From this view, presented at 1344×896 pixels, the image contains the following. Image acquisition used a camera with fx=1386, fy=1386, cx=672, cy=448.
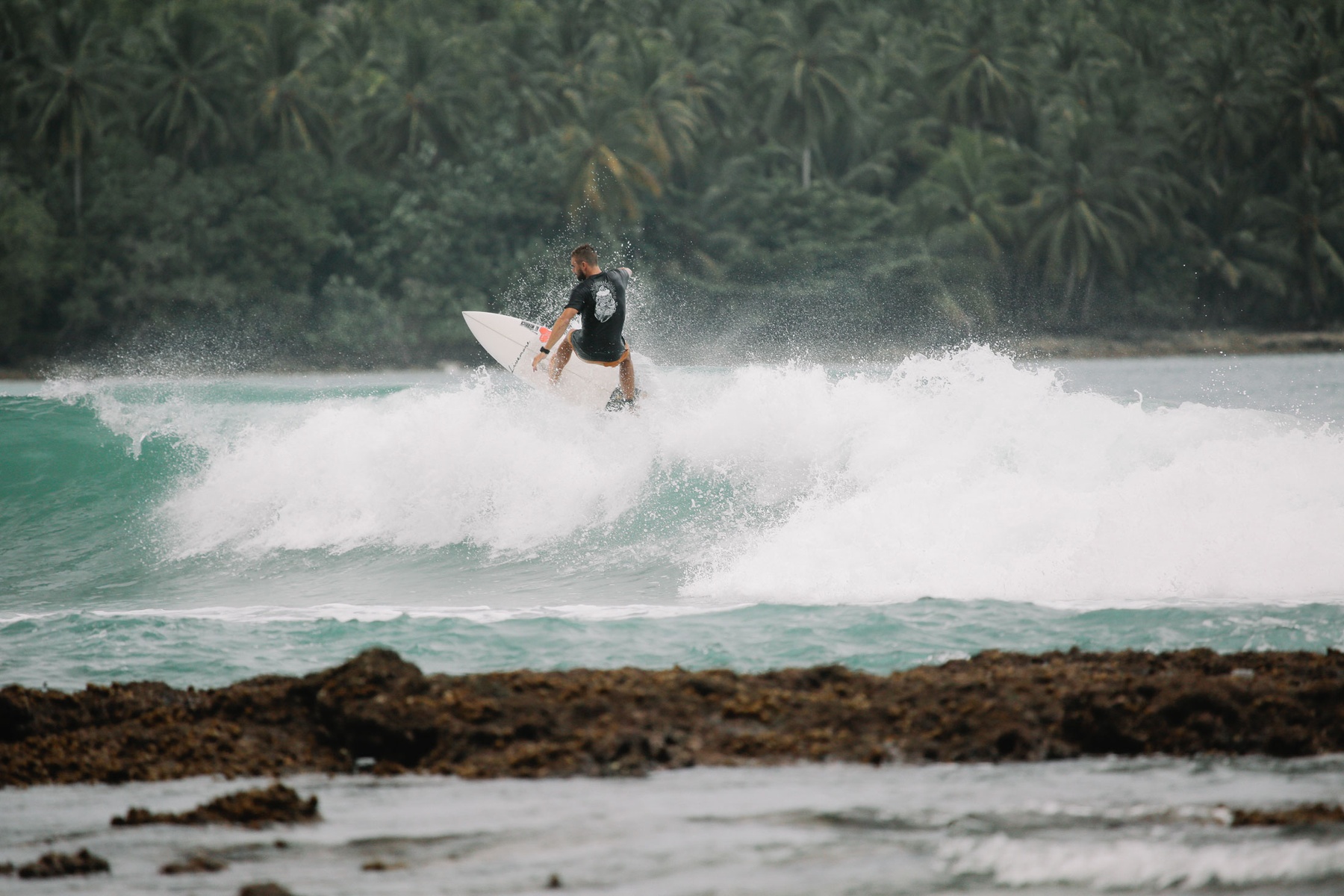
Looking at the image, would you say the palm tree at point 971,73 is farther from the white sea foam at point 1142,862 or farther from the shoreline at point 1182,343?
the white sea foam at point 1142,862

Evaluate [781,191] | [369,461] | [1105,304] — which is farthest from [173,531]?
[1105,304]

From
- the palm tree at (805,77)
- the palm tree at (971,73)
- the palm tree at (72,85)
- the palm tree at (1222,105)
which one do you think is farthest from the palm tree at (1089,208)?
the palm tree at (72,85)

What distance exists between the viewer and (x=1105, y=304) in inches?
2100

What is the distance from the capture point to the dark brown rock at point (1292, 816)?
4.46 metres

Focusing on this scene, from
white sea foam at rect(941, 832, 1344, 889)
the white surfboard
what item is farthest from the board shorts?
white sea foam at rect(941, 832, 1344, 889)

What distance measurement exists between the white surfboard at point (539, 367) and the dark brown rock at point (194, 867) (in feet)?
27.2

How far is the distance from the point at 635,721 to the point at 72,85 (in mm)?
47848

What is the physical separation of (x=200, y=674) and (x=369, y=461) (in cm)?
569

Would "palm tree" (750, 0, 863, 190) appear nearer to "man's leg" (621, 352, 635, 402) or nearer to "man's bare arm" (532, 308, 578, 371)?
"man's leg" (621, 352, 635, 402)

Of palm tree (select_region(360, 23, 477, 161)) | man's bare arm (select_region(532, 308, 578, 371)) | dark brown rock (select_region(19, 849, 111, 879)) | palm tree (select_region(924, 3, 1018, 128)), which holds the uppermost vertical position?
palm tree (select_region(924, 3, 1018, 128))

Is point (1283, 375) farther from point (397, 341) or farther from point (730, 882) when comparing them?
point (730, 882)

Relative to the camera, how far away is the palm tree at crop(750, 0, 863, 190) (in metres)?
53.9

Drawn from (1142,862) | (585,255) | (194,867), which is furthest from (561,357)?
(1142,862)

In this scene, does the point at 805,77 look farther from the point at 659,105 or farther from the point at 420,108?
the point at 420,108
